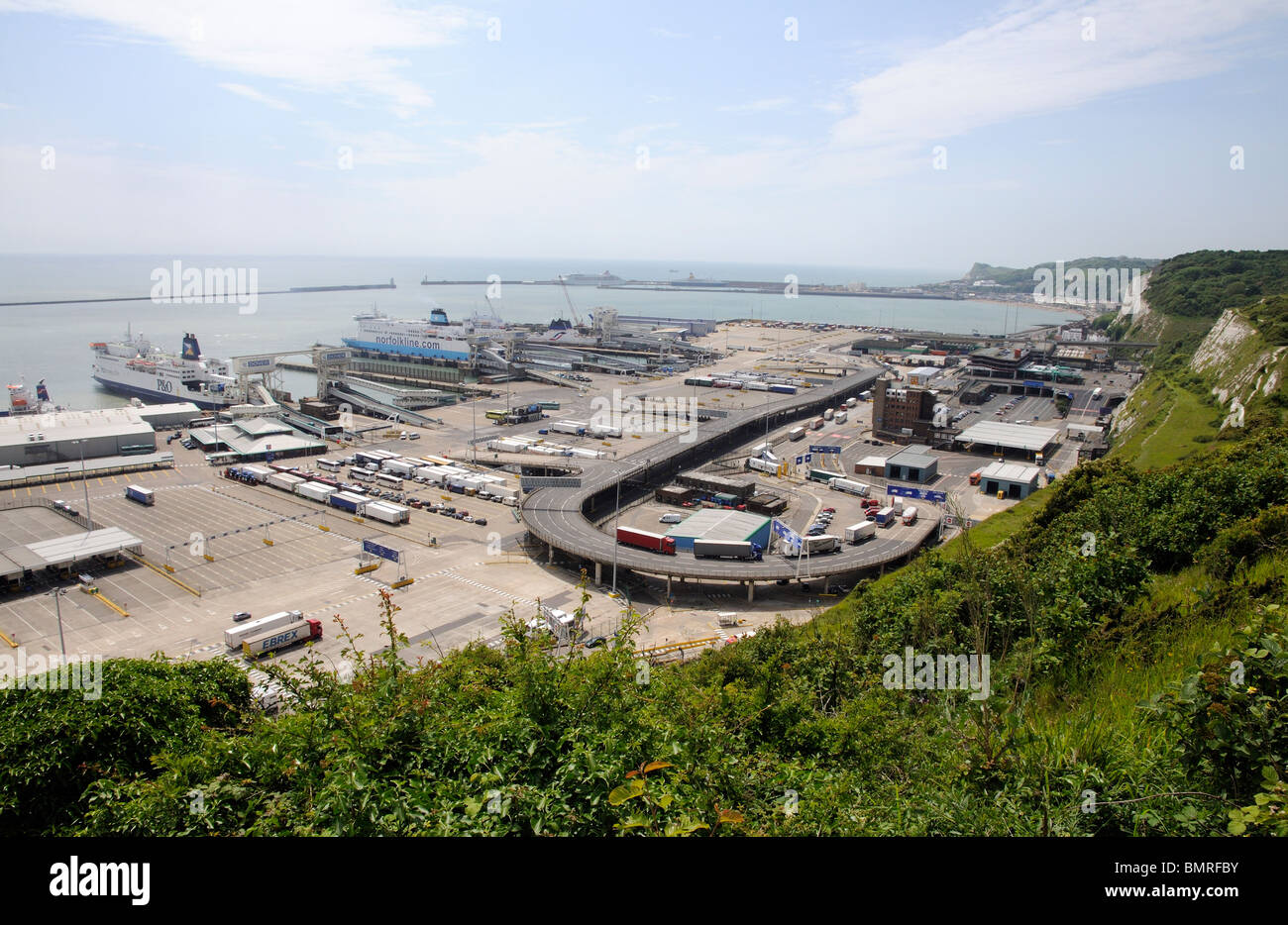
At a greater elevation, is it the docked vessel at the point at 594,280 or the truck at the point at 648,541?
the docked vessel at the point at 594,280

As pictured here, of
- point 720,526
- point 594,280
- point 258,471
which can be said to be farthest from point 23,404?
point 594,280

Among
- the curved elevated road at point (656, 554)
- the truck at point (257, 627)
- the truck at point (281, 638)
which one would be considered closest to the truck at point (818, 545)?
the curved elevated road at point (656, 554)

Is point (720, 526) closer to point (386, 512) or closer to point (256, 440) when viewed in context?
point (386, 512)

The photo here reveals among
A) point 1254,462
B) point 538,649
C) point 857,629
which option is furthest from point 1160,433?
point 538,649

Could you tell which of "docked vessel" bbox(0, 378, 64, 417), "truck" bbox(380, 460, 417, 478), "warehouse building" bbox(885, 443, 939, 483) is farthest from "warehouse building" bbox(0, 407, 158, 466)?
"warehouse building" bbox(885, 443, 939, 483)

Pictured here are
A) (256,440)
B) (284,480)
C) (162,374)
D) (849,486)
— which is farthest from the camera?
(162,374)

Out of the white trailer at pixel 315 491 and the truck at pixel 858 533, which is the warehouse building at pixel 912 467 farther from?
the white trailer at pixel 315 491

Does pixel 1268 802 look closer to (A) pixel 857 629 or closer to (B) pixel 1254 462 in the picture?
(A) pixel 857 629
